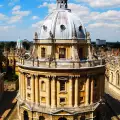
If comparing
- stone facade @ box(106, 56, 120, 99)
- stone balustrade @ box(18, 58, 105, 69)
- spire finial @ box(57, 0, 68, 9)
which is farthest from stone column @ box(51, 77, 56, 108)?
stone facade @ box(106, 56, 120, 99)

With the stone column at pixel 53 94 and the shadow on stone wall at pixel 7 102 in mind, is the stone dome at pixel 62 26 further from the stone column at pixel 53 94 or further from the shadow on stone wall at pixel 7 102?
the shadow on stone wall at pixel 7 102

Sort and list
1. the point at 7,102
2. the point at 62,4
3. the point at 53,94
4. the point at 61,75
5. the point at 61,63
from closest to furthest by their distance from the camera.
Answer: the point at 61,75
the point at 61,63
the point at 53,94
the point at 62,4
the point at 7,102

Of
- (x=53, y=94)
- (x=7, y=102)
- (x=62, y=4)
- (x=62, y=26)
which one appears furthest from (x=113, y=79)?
(x=53, y=94)

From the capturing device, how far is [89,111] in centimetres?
4153

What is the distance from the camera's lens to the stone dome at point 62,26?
4275 centimetres

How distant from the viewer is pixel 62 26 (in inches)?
1688

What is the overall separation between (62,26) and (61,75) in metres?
9.34

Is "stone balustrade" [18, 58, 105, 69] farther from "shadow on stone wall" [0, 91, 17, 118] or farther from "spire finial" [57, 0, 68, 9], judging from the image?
"shadow on stone wall" [0, 91, 17, 118]

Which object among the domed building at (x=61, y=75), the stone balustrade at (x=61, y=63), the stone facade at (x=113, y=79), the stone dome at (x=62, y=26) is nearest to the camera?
the stone balustrade at (x=61, y=63)

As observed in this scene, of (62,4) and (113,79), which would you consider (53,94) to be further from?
(113,79)

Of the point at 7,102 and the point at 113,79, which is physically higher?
the point at 113,79

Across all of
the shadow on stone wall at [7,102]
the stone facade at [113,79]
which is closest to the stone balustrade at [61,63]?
the shadow on stone wall at [7,102]

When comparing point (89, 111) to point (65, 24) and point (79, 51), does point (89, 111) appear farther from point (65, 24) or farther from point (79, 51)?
point (65, 24)

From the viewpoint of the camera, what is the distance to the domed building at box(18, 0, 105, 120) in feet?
131
